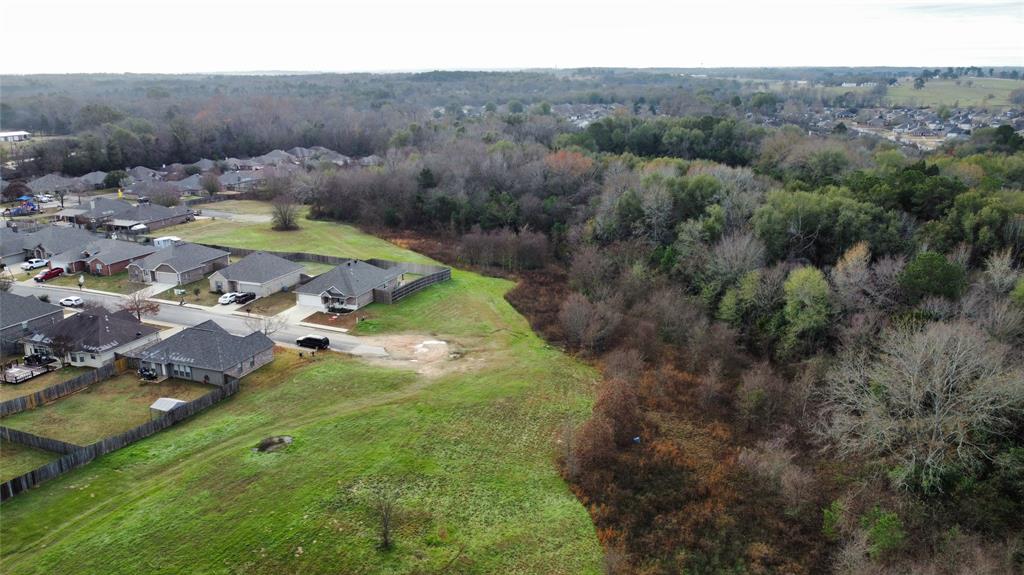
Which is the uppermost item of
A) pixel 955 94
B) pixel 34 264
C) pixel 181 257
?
pixel 955 94

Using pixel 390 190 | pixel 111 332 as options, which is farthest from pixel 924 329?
pixel 390 190

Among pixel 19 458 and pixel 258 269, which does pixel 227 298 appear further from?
pixel 19 458

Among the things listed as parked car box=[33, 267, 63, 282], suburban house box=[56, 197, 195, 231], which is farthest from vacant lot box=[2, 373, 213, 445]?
suburban house box=[56, 197, 195, 231]

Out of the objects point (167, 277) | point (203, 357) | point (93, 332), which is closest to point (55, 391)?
point (93, 332)

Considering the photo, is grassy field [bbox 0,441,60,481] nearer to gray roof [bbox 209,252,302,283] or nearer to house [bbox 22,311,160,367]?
house [bbox 22,311,160,367]

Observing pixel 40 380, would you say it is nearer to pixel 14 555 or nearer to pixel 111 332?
pixel 111 332

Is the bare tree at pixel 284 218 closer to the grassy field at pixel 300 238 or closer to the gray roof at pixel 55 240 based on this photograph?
the grassy field at pixel 300 238
